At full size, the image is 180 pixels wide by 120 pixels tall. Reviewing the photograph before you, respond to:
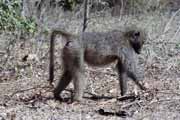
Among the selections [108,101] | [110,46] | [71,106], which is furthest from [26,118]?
[110,46]

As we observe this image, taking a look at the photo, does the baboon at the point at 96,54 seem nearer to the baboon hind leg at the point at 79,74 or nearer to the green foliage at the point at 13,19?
the baboon hind leg at the point at 79,74

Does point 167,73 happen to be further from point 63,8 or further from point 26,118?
point 63,8

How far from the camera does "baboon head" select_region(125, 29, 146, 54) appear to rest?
7465 mm

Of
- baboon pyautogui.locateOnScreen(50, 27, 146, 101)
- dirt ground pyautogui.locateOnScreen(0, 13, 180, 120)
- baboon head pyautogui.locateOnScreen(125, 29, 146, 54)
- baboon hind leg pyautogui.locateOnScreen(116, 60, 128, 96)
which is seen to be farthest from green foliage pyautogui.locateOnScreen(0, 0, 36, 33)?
baboon hind leg pyautogui.locateOnScreen(116, 60, 128, 96)

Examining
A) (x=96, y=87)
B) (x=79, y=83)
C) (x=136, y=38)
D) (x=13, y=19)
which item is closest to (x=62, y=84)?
(x=79, y=83)

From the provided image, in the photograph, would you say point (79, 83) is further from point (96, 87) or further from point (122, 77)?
point (96, 87)

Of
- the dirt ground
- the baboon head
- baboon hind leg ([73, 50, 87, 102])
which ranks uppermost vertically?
the baboon head

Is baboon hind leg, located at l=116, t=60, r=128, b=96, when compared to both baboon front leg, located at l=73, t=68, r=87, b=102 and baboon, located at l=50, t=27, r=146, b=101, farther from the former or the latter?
baboon front leg, located at l=73, t=68, r=87, b=102

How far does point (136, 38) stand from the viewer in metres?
7.51

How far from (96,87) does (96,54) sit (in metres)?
0.87

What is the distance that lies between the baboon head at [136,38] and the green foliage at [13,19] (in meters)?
2.13

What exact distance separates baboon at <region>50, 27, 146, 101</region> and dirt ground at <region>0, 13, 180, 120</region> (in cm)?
27

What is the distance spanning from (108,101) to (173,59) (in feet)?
8.54

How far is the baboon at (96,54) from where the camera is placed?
6.68m
